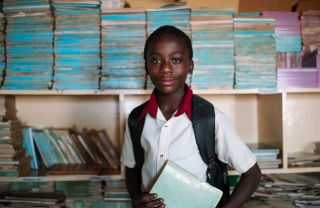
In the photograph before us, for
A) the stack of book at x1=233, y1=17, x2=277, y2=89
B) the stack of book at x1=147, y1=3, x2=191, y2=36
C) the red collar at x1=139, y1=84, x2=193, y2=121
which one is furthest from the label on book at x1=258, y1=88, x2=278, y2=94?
the red collar at x1=139, y1=84, x2=193, y2=121

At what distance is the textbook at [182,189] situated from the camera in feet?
3.10

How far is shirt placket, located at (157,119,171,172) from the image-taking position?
1104 millimetres

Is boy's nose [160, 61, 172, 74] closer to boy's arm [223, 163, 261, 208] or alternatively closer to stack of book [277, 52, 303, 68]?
boy's arm [223, 163, 261, 208]

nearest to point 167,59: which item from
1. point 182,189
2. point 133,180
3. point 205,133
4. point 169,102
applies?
point 169,102

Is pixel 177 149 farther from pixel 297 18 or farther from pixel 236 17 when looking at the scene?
pixel 297 18

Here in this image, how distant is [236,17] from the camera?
5.71ft

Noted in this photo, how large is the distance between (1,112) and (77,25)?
0.73m

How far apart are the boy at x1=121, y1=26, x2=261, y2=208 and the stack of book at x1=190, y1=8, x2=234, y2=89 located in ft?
1.82

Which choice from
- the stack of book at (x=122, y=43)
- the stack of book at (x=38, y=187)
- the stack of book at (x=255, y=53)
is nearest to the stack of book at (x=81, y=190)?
the stack of book at (x=38, y=187)

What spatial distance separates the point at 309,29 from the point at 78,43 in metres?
1.54

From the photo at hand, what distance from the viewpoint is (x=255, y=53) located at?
1729 millimetres

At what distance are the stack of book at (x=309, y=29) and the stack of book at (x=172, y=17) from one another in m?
0.80

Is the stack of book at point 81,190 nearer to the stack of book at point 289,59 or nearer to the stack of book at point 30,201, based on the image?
the stack of book at point 30,201

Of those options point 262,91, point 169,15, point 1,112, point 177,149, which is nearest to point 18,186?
point 1,112
